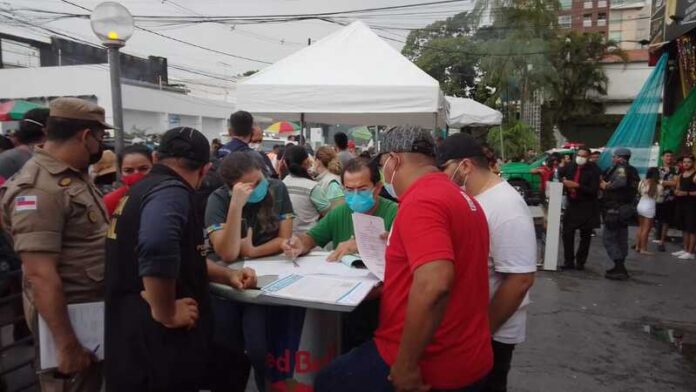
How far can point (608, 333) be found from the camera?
5336mm

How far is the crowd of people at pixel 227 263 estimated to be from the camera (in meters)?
1.86

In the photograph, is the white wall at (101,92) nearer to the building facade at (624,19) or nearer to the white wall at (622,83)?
the white wall at (622,83)

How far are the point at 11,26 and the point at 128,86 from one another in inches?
607

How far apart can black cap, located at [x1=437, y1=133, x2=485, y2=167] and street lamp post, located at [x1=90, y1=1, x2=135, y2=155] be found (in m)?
2.86

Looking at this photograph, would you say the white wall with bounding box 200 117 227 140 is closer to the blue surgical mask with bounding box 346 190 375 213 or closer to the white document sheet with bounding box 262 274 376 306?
the blue surgical mask with bounding box 346 190 375 213

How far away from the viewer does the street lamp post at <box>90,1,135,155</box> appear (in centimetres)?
428

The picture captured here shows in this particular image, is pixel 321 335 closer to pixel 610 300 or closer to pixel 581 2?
pixel 610 300

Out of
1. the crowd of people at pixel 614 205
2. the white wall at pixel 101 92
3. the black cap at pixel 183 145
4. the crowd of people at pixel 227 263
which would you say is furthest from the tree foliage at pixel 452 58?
the black cap at pixel 183 145

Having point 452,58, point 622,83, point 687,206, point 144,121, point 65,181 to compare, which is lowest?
point 687,206

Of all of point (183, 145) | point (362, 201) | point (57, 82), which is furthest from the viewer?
point (57, 82)

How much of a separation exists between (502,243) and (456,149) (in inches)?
19.4

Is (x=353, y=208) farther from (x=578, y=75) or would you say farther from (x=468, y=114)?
(x=578, y=75)

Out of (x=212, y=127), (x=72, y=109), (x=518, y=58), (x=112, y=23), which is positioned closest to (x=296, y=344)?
(x=72, y=109)

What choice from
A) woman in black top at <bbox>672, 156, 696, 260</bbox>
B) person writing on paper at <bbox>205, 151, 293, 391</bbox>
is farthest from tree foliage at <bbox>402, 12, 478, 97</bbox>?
person writing on paper at <bbox>205, 151, 293, 391</bbox>
